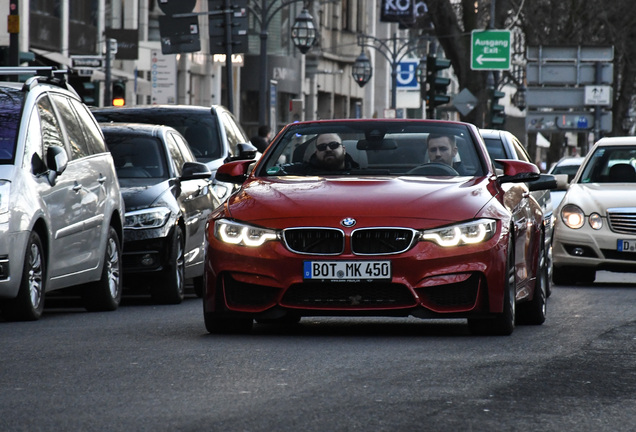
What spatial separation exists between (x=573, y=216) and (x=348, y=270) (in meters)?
8.75

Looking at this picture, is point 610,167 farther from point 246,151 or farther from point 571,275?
point 246,151

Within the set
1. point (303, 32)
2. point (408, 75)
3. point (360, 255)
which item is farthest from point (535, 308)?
point (408, 75)

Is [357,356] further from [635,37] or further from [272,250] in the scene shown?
[635,37]

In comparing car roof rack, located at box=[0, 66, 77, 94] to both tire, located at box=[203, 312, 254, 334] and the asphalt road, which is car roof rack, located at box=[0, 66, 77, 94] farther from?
tire, located at box=[203, 312, 254, 334]

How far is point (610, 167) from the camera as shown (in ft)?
61.8

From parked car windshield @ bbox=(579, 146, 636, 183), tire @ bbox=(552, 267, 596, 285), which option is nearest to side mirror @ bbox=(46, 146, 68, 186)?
tire @ bbox=(552, 267, 596, 285)

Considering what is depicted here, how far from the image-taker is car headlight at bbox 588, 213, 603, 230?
1812cm

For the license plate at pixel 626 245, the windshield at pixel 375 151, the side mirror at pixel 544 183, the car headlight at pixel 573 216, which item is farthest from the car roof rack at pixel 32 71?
the license plate at pixel 626 245

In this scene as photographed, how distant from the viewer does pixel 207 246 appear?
10.4 metres

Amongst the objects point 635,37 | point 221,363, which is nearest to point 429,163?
point 221,363

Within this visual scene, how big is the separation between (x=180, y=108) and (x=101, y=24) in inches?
1193

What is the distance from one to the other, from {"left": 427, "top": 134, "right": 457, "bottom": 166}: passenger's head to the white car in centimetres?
680

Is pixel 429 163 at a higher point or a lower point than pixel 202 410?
higher

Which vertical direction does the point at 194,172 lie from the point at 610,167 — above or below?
above
